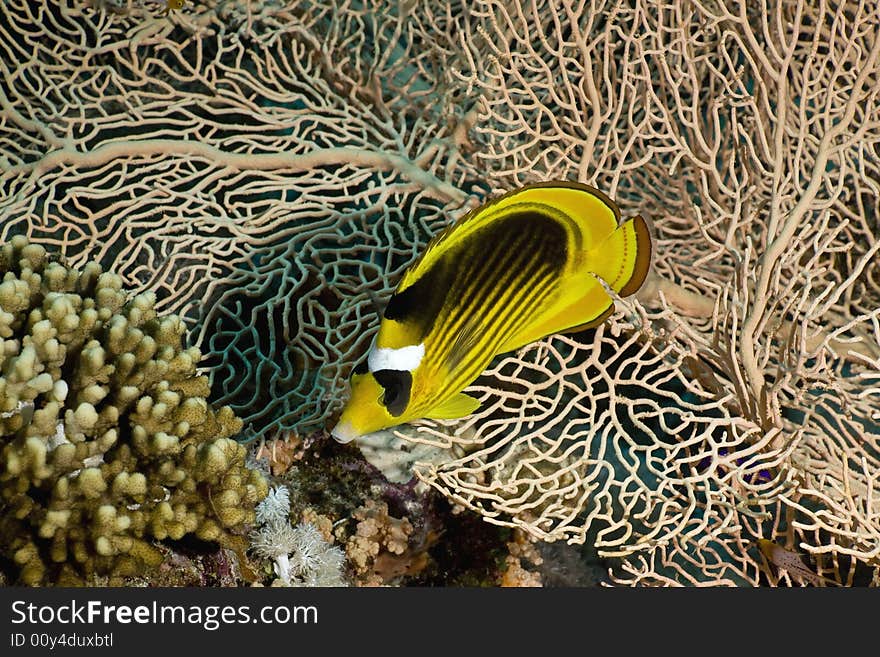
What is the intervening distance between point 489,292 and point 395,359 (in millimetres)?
281

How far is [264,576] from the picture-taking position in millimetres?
2193

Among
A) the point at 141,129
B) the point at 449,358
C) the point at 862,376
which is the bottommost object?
the point at 141,129

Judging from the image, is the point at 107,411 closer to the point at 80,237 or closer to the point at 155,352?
the point at 155,352

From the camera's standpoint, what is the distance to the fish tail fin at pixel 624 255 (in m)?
1.64

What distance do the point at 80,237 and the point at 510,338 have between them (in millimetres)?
2060

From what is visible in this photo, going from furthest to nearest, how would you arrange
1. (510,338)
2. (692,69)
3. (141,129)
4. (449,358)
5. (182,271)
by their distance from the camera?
(141,129) → (182,271) → (692,69) → (510,338) → (449,358)

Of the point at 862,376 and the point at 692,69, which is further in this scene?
the point at 692,69

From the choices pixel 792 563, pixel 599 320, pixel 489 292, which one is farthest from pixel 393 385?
pixel 792 563

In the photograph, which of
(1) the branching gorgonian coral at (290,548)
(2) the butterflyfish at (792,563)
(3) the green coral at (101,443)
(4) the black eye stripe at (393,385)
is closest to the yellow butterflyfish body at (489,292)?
(4) the black eye stripe at (393,385)

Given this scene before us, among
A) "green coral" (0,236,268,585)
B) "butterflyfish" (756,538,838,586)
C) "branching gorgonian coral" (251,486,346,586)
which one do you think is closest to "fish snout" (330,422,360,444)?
"green coral" (0,236,268,585)

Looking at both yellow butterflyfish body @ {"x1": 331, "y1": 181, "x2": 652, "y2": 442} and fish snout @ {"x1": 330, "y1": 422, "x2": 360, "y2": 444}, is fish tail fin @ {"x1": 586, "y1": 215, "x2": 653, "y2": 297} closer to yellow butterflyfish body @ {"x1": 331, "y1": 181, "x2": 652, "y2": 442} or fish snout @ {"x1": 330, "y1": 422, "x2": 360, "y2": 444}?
yellow butterflyfish body @ {"x1": 331, "y1": 181, "x2": 652, "y2": 442}

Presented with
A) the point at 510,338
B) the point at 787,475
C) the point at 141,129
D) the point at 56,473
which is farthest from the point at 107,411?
the point at 787,475

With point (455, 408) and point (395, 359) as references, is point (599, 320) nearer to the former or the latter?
point (455, 408)

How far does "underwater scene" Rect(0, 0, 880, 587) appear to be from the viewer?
5.77 ft
